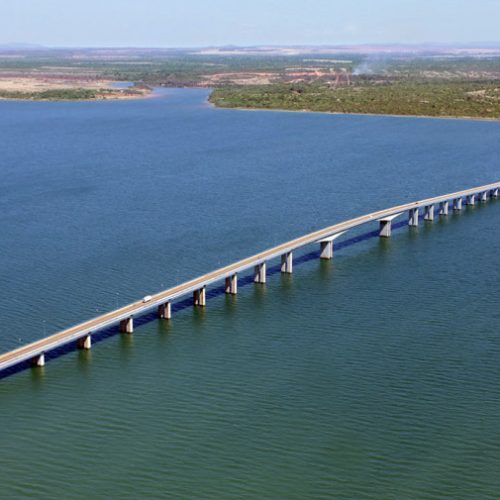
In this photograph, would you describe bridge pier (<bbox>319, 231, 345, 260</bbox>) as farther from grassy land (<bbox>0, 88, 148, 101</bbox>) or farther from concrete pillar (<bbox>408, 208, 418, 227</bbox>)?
grassy land (<bbox>0, 88, 148, 101</bbox>)

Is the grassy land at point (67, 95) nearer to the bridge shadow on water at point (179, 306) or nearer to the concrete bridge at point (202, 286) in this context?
the concrete bridge at point (202, 286)

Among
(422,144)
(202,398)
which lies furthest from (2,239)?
(422,144)

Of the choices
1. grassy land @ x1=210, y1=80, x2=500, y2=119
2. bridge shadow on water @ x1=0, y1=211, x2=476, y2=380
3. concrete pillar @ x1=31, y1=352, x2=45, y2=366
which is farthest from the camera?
grassy land @ x1=210, y1=80, x2=500, y2=119

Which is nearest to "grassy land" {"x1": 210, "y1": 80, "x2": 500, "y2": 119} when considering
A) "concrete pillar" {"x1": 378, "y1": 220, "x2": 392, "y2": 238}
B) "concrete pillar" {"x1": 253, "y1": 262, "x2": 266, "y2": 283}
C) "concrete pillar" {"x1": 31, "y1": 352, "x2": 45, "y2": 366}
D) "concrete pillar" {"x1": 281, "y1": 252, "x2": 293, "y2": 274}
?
"concrete pillar" {"x1": 378, "y1": 220, "x2": 392, "y2": 238}

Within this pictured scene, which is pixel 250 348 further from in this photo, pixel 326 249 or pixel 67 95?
pixel 67 95

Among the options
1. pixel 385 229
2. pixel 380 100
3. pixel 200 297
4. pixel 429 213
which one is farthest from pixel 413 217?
pixel 380 100
